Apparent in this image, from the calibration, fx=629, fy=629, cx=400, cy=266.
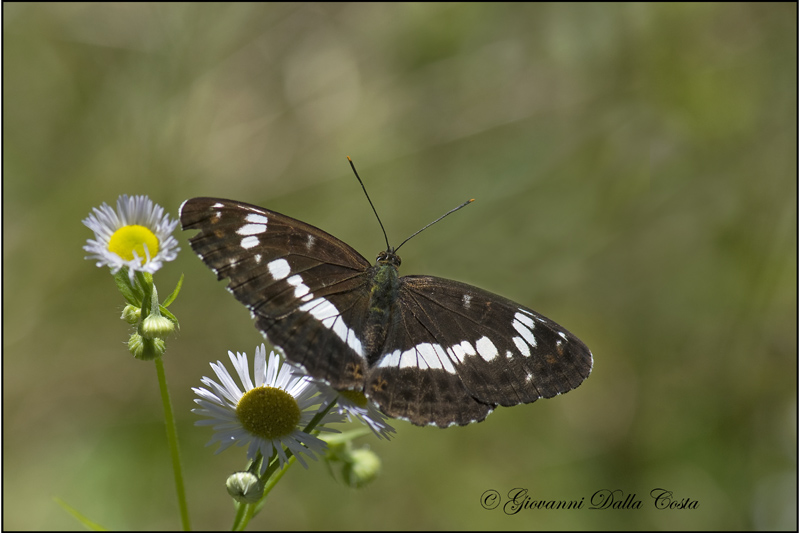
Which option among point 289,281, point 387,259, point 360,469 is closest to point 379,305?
point 387,259

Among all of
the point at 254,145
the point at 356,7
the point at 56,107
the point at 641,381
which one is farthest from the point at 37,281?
the point at 641,381

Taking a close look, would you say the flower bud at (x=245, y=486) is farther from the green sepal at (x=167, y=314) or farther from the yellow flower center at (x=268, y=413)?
the green sepal at (x=167, y=314)

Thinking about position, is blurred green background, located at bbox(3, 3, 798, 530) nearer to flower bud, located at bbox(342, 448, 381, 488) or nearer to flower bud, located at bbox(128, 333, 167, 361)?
flower bud, located at bbox(342, 448, 381, 488)

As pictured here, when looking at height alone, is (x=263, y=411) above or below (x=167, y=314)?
below

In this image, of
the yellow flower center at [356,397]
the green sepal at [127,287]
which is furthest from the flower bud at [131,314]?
the yellow flower center at [356,397]

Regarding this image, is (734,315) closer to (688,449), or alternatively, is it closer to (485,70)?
(688,449)

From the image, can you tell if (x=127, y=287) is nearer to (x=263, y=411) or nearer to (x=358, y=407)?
(x=263, y=411)
